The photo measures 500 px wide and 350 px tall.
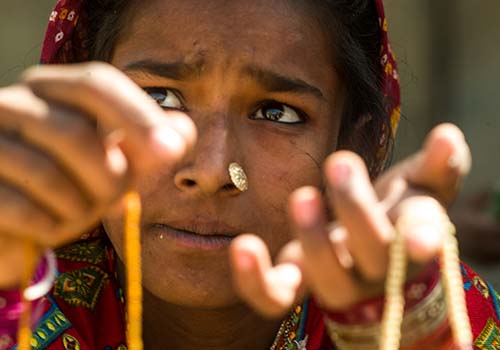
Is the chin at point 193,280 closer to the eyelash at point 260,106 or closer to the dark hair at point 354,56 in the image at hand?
the eyelash at point 260,106

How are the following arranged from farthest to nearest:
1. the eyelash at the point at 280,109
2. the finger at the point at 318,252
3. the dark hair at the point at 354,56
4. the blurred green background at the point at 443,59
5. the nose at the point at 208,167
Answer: the blurred green background at the point at 443,59, the dark hair at the point at 354,56, the eyelash at the point at 280,109, the nose at the point at 208,167, the finger at the point at 318,252

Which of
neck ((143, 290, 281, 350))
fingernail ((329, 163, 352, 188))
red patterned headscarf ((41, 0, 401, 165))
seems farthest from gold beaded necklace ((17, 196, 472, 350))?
red patterned headscarf ((41, 0, 401, 165))

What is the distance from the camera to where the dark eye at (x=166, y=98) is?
6.99 ft

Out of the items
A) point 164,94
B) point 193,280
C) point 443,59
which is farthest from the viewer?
point 443,59

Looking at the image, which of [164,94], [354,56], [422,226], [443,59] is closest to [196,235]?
[164,94]

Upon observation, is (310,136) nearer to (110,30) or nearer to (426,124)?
(110,30)

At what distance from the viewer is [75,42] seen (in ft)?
8.36

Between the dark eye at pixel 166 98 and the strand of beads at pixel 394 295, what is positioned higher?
the strand of beads at pixel 394 295

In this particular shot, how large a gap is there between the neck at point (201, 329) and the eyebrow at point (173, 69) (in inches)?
22.6

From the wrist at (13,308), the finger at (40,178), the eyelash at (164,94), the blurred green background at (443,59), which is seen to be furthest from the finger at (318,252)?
the blurred green background at (443,59)

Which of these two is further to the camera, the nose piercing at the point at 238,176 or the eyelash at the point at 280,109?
the eyelash at the point at 280,109

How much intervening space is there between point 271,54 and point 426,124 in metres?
2.78

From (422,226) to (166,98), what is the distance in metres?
0.96

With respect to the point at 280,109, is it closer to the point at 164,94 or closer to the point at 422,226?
the point at 164,94
